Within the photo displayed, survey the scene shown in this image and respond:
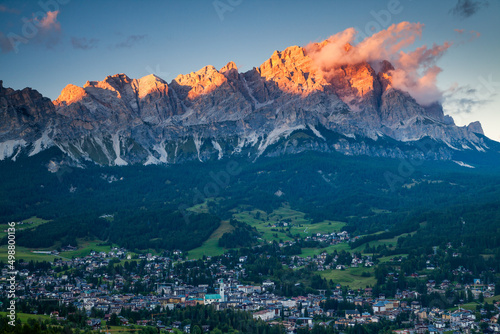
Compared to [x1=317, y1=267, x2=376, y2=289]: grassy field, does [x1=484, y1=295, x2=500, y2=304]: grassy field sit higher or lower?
lower

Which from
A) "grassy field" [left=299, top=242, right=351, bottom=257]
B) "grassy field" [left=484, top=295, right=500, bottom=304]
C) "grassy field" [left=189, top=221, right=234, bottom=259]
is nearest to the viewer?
"grassy field" [left=484, top=295, right=500, bottom=304]

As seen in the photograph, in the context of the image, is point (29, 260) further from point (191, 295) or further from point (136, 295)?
point (191, 295)

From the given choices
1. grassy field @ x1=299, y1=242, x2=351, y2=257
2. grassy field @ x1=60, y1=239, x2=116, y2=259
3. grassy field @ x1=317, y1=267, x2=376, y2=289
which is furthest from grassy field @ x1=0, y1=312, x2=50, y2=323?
grassy field @ x1=299, y1=242, x2=351, y2=257

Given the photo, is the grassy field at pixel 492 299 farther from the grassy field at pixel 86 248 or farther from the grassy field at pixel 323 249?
the grassy field at pixel 86 248

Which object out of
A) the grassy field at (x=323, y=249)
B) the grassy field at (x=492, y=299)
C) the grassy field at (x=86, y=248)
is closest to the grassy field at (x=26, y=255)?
the grassy field at (x=86, y=248)

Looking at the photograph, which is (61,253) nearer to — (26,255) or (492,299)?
(26,255)

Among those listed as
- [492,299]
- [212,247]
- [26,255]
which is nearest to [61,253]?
[26,255]

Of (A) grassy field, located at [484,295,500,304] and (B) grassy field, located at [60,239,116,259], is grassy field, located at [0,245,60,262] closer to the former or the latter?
(B) grassy field, located at [60,239,116,259]
